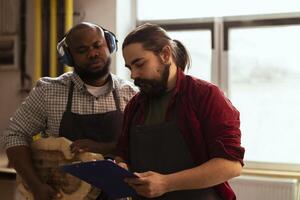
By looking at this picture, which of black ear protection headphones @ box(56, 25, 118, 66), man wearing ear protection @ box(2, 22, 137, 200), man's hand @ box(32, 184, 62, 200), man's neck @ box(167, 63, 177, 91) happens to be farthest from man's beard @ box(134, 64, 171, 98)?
man's hand @ box(32, 184, 62, 200)

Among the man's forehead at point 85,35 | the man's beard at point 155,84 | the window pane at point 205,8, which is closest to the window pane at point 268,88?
the window pane at point 205,8

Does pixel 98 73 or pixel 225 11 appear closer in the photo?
pixel 98 73

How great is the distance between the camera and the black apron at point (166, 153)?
134 centimetres

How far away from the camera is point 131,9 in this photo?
322 centimetres

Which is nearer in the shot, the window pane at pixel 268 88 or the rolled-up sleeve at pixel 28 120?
the rolled-up sleeve at pixel 28 120

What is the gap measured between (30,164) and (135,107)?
586 millimetres

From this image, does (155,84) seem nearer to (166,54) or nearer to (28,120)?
(166,54)

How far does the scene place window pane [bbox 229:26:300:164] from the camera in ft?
9.28

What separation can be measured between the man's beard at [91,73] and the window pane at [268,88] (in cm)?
139

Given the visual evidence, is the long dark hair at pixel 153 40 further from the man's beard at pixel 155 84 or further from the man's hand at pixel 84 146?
the man's hand at pixel 84 146

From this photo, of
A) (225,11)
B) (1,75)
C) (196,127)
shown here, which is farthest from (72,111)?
(1,75)

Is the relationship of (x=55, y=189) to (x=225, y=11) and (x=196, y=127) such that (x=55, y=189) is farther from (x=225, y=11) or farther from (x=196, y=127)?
(x=225, y=11)

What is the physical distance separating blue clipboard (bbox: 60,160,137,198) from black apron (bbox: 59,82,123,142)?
412mm

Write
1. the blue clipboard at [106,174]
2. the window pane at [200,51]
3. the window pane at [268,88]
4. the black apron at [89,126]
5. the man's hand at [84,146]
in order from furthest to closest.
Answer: the window pane at [200,51] < the window pane at [268,88] < the black apron at [89,126] < the man's hand at [84,146] < the blue clipboard at [106,174]
